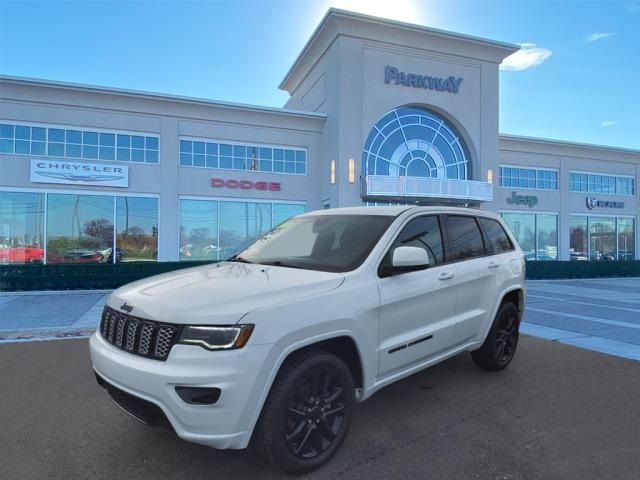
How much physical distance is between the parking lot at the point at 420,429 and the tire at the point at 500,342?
146mm

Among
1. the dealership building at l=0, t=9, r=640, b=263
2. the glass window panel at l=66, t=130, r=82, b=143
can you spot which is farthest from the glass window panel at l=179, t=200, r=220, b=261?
the glass window panel at l=66, t=130, r=82, b=143

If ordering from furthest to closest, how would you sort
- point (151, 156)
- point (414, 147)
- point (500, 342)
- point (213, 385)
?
point (414, 147) → point (151, 156) → point (500, 342) → point (213, 385)

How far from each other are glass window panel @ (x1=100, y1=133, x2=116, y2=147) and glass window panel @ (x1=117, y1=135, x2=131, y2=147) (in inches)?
7.5

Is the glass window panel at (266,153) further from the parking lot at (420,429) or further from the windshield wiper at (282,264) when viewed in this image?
the windshield wiper at (282,264)

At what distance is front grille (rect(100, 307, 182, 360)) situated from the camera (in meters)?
2.61

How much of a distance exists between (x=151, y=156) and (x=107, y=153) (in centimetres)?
170

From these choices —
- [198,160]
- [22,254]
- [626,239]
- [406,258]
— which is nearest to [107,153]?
[198,160]

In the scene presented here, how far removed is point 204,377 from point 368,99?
65.0 ft

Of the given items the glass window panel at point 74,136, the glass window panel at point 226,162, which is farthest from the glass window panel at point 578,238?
the glass window panel at point 74,136

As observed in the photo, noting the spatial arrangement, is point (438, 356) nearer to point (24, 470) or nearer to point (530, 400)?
point (530, 400)

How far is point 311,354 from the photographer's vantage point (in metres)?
2.88

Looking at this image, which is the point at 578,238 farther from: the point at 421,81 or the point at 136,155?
the point at 136,155

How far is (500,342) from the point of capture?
507cm

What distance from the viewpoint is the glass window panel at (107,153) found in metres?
17.7
